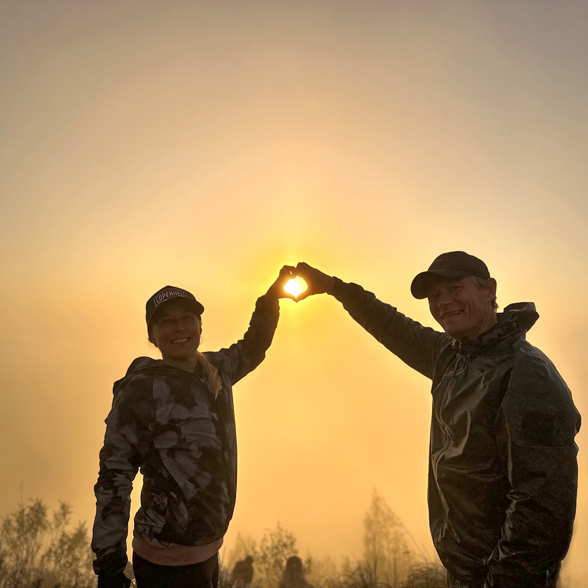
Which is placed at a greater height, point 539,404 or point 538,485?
point 539,404

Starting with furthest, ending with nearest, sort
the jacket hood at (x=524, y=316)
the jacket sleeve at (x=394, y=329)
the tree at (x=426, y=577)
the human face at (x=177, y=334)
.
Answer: the tree at (x=426, y=577)
the jacket sleeve at (x=394, y=329)
the human face at (x=177, y=334)
the jacket hood at (x=524, y=316)

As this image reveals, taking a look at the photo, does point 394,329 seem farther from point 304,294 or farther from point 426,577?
point 426,577

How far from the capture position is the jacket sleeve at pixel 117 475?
3379 mm

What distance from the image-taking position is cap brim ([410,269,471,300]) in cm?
358

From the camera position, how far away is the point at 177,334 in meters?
4.08

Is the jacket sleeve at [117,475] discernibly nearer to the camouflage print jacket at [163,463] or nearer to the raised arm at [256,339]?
the camouflage print jacket at [163,463]

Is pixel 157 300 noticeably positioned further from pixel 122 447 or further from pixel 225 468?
pixel 225 468

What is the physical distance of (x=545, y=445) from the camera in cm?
266

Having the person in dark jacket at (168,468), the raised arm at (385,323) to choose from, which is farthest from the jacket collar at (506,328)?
the person in dark jacket at (168,468)

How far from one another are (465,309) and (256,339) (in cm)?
210

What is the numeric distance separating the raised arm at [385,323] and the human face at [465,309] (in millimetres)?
434

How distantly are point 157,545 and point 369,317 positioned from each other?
2583 mm

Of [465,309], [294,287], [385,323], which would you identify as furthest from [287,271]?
[465,309]

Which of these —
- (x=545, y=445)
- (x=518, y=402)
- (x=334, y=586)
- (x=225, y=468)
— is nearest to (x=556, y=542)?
(x=545, y=445)
